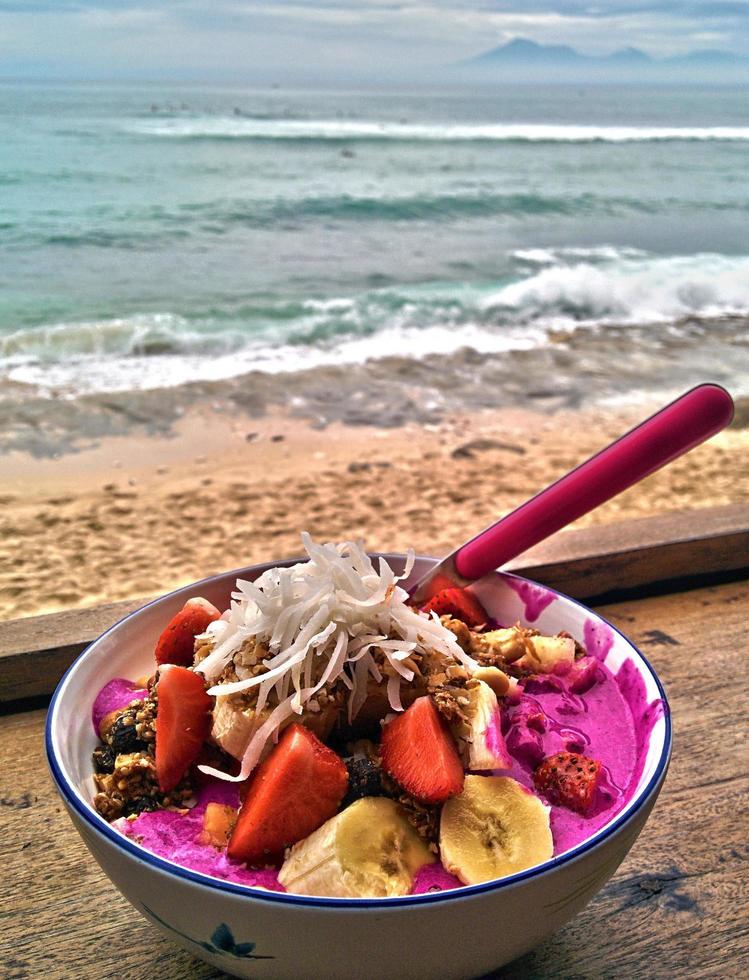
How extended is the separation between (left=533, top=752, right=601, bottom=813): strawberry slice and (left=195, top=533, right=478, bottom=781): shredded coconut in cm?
11

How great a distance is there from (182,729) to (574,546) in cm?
73

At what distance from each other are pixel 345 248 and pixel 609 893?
9.58 metres

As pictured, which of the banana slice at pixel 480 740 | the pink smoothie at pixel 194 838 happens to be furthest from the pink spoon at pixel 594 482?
the pink smoothie at pixel 194 838

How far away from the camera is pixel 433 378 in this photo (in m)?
5.19

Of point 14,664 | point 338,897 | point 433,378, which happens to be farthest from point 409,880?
point 433,378

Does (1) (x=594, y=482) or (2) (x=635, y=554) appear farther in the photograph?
(2) (x=635, y=554)

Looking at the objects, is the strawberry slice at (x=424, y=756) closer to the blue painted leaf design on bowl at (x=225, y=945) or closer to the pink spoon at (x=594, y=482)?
the blue painted leaf design on bowl at (x=225, y=945)

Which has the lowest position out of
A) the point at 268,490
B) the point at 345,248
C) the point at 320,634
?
the point at 268,490

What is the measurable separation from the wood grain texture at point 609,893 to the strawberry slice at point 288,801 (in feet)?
0.35

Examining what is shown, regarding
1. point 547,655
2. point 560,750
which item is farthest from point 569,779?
point 547,655

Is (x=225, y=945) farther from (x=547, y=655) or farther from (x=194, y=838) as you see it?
(x=547, y=655)

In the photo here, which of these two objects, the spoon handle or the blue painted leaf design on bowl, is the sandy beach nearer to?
the spoon handle

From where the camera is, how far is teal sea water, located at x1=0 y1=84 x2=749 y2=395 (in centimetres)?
611

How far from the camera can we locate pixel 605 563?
1276 mm
